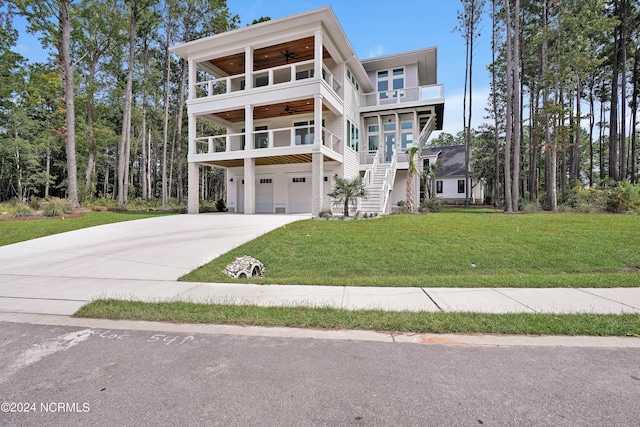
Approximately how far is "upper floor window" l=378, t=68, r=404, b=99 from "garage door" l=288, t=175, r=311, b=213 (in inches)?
351

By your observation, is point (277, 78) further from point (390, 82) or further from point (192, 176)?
point (390, 82)

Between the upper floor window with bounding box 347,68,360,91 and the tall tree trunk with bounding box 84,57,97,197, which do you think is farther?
the tall tree trunk with bounding box 84,57,97,197

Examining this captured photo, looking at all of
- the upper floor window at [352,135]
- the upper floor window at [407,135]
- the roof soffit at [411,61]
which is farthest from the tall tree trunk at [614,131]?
the upper floor window at [352,135]

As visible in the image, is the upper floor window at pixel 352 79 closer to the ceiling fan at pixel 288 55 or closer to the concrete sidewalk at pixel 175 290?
the ceiling fan at pixel 288 55

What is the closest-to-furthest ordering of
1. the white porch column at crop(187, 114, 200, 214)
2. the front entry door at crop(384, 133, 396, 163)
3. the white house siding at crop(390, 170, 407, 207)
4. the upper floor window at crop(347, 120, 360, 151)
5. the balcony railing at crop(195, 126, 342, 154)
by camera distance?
1. the balcony railing at crop(195, 126, 342, 154)
2. the white porch column at crop(187, 114, 200, 214)
3. the upper floor window at crop(347, 120, 360, 151)
4. the white house siding at crop(390, 170, 407, 207)
5. the front entry door at crop(384, 133, 396, 163)

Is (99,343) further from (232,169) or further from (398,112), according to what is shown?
(398,112)

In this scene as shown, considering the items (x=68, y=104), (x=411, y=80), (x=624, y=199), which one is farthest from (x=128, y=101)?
(x=624, y=199)

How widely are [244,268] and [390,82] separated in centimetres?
2008

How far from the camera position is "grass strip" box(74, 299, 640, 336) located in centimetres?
367

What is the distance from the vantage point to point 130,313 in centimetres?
431

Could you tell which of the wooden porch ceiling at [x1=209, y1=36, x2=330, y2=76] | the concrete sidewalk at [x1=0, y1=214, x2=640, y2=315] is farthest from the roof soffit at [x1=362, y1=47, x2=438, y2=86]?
the concrete sidewalk at [x1=0, y1=214, x2=640, y2=315]

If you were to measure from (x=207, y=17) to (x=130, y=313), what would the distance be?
89.2 feet

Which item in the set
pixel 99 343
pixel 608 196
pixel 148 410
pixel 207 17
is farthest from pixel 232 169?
pixel 608 196

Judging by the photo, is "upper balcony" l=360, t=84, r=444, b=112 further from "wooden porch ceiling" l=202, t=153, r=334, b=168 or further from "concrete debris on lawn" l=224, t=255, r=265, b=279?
"concrete debris on lawn" l=224, t=255, r=265, b=279
